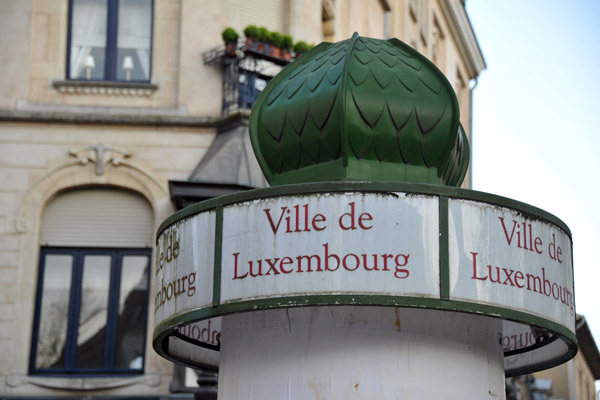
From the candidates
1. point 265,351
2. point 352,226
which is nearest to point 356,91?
point 352,226

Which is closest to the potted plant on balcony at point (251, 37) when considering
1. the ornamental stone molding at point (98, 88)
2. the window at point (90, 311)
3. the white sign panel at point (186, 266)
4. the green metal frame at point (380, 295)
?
the ornamental stone molding at point (98, 88)

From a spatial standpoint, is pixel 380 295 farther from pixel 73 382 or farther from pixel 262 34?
pixel 262 34

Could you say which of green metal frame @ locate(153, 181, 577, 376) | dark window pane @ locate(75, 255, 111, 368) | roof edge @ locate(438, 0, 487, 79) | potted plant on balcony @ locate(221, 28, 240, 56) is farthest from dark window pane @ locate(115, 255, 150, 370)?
roof edge @ locate(438, 0, 487, 79)

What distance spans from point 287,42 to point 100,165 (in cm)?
389

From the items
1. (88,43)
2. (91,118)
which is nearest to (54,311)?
(91,118)

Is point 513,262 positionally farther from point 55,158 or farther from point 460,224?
point 55,158

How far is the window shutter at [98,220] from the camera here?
73.9 feet

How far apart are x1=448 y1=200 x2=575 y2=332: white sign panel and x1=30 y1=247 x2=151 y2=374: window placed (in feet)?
49.4

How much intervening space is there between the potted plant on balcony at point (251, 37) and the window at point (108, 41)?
1.84 m

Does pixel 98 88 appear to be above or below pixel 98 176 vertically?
above

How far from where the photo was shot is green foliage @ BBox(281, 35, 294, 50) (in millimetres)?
23425

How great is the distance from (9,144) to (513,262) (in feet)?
54.5

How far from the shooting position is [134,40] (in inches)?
931

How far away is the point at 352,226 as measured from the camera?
7.25 m
